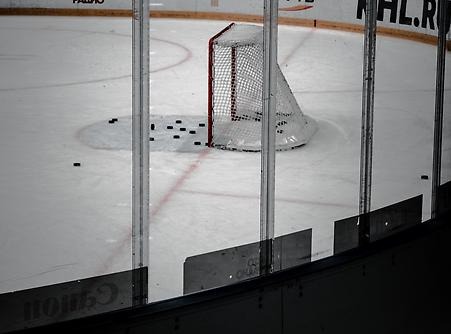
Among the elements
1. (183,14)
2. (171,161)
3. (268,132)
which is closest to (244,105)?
(171,161)

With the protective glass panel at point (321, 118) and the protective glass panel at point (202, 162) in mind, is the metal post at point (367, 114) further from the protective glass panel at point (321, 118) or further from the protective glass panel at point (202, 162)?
the protective glass panel at point (202, 162)

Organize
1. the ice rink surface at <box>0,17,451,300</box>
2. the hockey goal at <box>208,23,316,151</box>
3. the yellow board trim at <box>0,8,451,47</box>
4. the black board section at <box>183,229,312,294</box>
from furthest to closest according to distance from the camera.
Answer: the yellow board trim at <box>0,8,451,47</box>, the hockey goal at <box>208,23,316,151</box>, the ice rink surface at <box>0,17,451,300</box>, the black board section at <box>183,229,312,294</box>

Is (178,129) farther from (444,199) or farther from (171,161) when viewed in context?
(444,199)

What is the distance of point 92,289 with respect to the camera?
297cm

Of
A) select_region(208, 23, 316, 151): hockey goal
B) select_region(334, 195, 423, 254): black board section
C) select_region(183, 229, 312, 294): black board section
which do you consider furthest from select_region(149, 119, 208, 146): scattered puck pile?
select_region(183, 229, 312, 294): black board section

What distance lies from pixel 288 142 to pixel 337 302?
264cm

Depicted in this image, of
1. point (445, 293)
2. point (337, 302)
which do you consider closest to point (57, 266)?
point (337, 302)

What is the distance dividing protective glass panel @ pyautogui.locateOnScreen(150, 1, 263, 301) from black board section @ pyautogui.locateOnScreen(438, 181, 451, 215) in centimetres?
84

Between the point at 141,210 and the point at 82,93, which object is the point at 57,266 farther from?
the point at 82,93

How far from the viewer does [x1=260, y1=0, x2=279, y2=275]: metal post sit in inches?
127

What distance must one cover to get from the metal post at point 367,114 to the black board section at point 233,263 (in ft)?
1.04

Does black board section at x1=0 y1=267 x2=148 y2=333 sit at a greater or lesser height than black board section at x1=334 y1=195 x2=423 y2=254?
lesser

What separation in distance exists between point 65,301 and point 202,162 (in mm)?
2779

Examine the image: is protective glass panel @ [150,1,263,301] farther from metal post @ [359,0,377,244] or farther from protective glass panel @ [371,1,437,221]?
protective glass panel @ [371,1,437,221]
